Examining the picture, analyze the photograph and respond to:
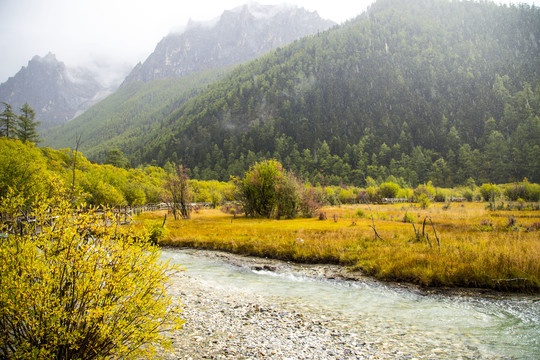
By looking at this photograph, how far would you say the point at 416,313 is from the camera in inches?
387

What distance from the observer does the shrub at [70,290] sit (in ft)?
14.1

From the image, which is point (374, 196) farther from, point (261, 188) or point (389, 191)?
point (261, 188)

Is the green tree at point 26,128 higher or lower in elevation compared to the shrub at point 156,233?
higher

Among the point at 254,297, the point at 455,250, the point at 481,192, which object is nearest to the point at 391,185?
the point at 481,192

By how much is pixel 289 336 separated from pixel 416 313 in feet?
16.7

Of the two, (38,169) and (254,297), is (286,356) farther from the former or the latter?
(38,169)

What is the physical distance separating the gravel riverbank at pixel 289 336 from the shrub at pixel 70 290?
5.16 ft

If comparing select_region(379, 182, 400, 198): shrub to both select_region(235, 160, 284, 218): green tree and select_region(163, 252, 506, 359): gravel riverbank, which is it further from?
select_region(163, 252, 506, 359): gravel riverbank

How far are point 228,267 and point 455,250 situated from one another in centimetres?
1372

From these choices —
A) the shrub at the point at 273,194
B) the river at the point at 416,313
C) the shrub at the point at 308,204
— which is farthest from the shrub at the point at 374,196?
the river at the point at 416,313

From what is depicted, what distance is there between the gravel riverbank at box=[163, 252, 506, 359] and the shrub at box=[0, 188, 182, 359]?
1.57 m

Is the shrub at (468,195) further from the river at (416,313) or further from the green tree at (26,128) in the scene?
the green tree at (26,128)

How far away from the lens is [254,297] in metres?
12.0

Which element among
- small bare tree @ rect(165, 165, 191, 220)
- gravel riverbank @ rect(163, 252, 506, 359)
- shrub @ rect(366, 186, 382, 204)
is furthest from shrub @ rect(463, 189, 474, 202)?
gravel riverbank @ rect(163, 252, 506, 359)
